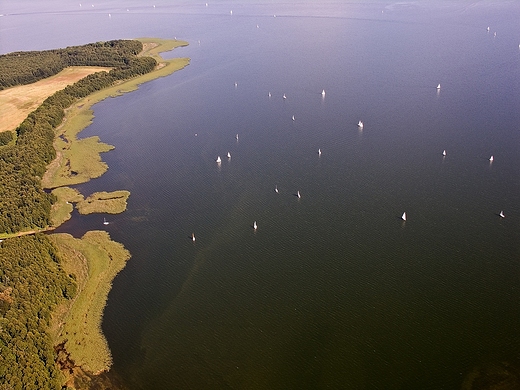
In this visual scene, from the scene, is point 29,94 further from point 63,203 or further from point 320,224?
point 320,224

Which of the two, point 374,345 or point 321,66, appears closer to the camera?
point 374,345

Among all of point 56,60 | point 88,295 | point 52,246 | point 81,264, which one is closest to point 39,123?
point 52,246

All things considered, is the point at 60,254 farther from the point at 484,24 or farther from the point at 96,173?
the point at 484,24

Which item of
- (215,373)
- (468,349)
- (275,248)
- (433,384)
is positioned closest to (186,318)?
(215,373)

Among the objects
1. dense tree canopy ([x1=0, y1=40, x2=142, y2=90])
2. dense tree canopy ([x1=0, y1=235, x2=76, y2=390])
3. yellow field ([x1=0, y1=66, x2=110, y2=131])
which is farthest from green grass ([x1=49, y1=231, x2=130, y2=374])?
dense tree canopy ([x1=0, y1=40, x2=142, y2=90])

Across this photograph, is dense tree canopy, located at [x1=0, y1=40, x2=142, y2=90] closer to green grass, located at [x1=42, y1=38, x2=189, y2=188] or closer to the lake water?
green grass, located at [x1=42, y1=38, x2=189, y2=188]

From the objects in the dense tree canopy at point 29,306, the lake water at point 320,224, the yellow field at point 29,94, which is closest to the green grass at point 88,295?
the lake water at point 320,224
